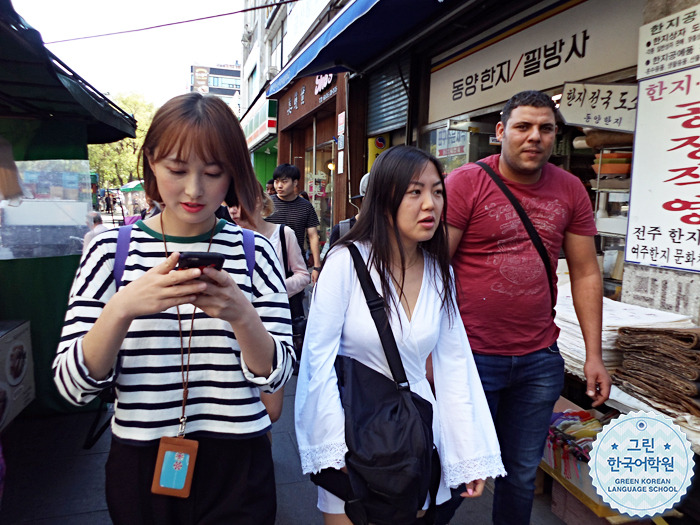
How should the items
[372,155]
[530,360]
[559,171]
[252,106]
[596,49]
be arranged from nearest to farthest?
[530,360], [559,171], [596,49], [372,155], [252,106]

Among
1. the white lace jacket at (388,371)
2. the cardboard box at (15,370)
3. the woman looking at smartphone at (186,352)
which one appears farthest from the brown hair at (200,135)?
the cardboard box at (15,370)

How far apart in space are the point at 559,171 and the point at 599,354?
914 mm

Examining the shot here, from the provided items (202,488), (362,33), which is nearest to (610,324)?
(202,488)

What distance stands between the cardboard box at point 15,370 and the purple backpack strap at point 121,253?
2.82 m

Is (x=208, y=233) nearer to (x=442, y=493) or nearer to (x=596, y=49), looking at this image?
(x=442, y=493)

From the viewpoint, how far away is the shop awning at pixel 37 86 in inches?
107

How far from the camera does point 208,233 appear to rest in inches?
50.9

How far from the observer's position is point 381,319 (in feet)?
5.51

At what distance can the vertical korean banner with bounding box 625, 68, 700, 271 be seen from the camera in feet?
8.68

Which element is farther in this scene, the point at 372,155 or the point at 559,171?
the point at 372,155

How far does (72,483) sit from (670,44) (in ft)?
A: 15.1

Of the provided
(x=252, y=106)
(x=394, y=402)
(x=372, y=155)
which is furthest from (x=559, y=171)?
(x=252, y=106)

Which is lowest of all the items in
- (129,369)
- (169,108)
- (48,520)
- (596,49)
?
(48,520)

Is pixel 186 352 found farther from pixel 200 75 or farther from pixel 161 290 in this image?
pixel 200 75
